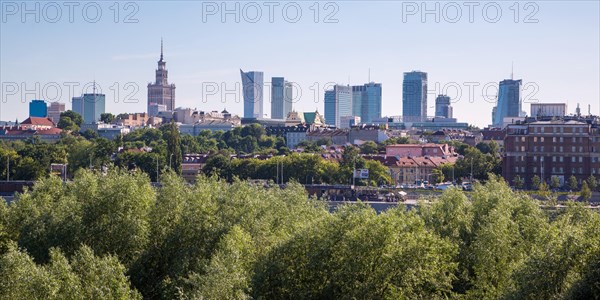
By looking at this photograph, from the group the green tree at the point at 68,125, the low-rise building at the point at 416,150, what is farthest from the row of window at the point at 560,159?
the green tree at the point at 68,125

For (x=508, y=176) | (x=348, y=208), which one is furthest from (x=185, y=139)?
(x=348, y=208)

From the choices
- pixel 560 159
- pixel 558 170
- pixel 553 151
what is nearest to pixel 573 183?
pixel 558 170

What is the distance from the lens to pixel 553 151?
76.5 meters

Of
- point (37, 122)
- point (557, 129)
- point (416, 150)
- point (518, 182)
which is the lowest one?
point (518, 182)

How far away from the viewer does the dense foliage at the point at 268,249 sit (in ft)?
76.6

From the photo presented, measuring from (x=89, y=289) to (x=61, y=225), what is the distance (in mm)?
8514

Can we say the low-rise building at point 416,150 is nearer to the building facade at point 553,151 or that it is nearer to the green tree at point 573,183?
the building facade at point 553,151

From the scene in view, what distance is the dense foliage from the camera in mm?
23359

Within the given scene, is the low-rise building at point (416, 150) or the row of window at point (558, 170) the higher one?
the low-rise building at point (416, 150)

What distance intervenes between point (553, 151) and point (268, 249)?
2083 inches

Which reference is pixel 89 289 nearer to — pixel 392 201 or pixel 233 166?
pixel 392 201

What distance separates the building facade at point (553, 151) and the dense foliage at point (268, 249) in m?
41.1

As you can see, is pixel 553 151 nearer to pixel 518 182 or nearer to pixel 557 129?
pixel 557 129

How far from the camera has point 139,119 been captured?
188750 millimetres
